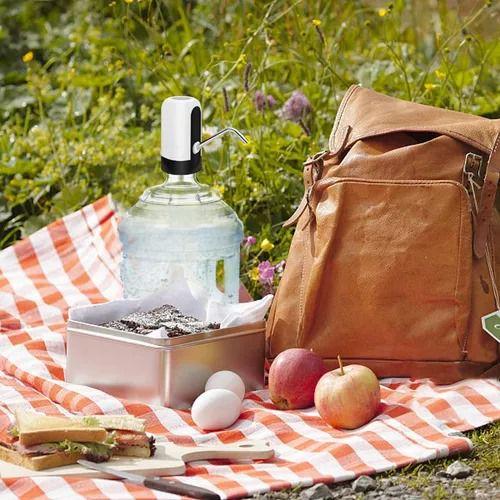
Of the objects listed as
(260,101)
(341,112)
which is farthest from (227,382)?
(260,101)

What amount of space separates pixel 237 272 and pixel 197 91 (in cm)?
158

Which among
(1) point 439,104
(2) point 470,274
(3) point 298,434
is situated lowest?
(3) point 298,434

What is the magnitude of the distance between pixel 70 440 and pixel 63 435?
0.02 m

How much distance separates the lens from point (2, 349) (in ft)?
12.3

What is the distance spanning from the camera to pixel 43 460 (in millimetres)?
2748

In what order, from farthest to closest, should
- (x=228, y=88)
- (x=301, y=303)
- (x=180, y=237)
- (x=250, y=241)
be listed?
(x=228, y=88) < (x=250, y=241) < (x=180, y=237) < (x=301, y=303)

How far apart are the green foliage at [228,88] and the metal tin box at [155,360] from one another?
2.58 feet

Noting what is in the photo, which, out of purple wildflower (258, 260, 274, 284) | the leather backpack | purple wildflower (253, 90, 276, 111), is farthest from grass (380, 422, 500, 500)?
purple wildflower (253, 90, 276, 111)

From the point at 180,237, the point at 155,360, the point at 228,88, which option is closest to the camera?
the point at 155,360

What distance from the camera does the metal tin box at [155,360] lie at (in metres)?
3.23

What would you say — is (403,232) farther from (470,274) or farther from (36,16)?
(36,16)

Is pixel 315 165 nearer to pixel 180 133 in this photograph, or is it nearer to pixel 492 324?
pixel 180 133

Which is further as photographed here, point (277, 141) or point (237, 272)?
point (277, 141)

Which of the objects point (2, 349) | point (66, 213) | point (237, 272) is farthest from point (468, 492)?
point (66, 213)
